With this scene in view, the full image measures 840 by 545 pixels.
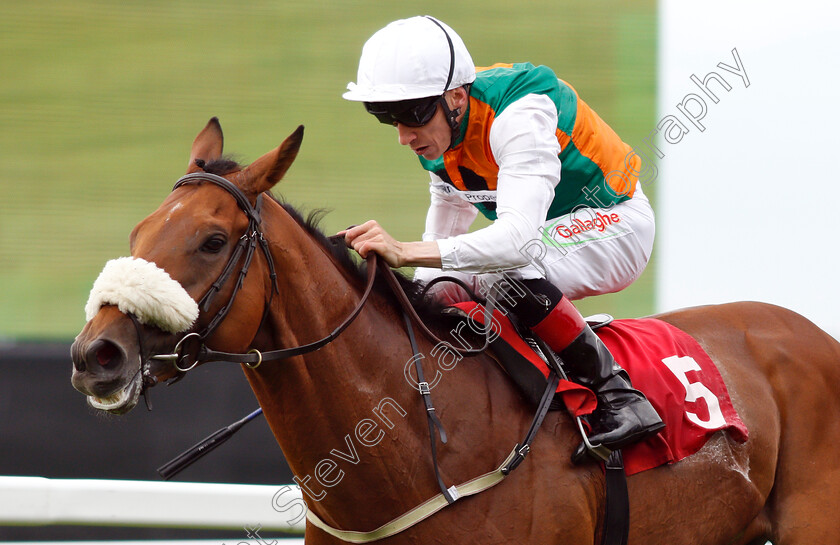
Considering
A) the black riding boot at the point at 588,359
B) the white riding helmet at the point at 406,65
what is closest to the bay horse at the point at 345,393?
the black riding boot at the point at 588,359

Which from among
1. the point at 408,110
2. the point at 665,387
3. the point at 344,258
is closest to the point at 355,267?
the point at 344,258

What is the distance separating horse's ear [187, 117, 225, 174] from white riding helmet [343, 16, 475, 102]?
38 cm

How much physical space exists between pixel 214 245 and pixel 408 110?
747 millimetres

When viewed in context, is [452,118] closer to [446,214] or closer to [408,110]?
[408,110]

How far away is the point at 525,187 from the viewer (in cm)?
234

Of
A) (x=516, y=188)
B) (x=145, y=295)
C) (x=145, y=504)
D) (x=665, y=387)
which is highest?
(x=516, y=188)

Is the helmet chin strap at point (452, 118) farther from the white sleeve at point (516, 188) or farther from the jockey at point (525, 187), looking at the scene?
the white sleeve at point (516, 188)

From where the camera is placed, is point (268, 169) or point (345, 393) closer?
point (268, 169)

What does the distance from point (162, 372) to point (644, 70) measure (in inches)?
170

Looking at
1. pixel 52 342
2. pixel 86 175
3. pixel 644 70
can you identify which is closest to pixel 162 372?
pixel 52 342

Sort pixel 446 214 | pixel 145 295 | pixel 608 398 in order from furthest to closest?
pixel 446 214, pixel 608 398, pixel 145 295

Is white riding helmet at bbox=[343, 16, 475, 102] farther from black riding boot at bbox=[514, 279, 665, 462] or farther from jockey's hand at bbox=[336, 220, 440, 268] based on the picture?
black riding boot at bbox=[514, 279, 665, 462]

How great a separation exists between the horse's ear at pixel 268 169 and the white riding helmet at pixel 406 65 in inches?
15.5

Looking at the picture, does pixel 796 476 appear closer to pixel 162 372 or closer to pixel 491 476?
pixel 491 476
